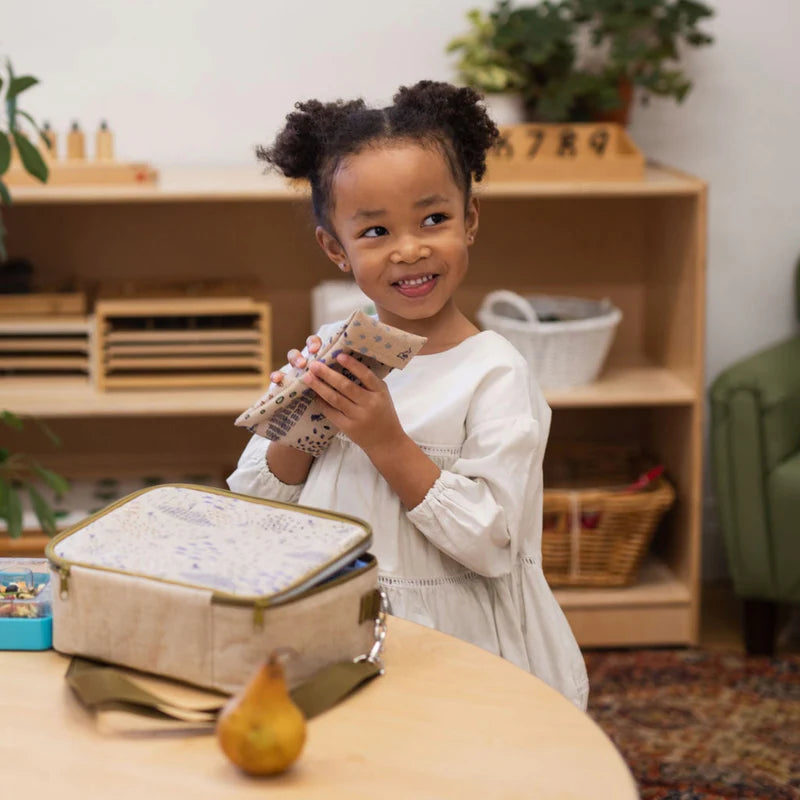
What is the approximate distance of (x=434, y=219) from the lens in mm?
1343

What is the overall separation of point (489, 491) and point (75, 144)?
168cm

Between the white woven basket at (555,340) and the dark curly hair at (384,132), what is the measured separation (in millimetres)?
1193

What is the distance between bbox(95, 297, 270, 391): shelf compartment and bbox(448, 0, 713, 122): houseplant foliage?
734 millimetres

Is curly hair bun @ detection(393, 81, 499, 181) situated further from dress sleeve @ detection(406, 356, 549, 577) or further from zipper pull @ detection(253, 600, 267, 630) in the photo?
zipper pull @ detection(253, 600, 267, 630)

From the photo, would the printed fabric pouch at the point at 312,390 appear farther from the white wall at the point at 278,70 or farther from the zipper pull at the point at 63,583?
the white wall at the point at 278,70

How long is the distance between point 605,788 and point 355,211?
687 millimetres

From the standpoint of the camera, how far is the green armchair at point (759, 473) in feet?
8.42

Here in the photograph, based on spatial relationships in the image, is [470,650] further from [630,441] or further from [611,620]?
[630,441]

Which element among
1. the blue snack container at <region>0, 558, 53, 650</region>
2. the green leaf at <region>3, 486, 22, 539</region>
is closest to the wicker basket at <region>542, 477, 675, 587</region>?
the green leaf at <region>3, 486, 22, 539</region>

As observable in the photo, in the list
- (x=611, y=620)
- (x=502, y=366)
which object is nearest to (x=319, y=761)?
(x=502, y=366)

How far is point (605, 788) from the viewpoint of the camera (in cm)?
88

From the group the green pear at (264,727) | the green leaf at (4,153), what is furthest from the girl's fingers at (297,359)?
the green leaf at (4,153)

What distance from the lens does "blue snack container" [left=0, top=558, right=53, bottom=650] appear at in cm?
108

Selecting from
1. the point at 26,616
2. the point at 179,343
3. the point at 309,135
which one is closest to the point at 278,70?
the point at 179,343
